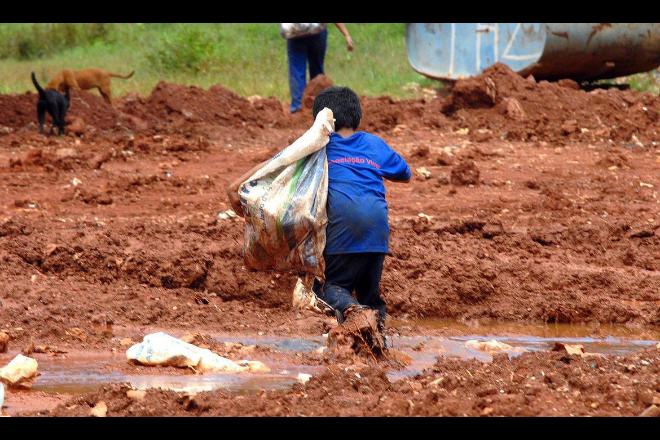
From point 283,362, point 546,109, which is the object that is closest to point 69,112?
point 546,109

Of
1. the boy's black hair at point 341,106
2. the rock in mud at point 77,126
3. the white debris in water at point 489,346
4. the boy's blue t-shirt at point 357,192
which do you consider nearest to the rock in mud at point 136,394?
the boy's blue t-shirt at point 357,192

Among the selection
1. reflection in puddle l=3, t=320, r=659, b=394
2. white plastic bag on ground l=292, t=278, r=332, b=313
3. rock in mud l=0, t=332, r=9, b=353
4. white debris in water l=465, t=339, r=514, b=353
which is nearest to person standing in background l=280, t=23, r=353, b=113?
white plastic bag on ground l=292, t=278, r=332, b=313

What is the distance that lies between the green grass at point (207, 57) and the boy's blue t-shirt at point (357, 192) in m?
11.7

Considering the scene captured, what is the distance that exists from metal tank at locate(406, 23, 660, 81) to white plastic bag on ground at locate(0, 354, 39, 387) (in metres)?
12.4

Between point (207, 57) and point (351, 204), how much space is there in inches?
617

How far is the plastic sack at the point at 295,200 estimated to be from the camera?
5.59 metres

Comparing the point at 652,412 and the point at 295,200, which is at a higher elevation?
the point at 295,200

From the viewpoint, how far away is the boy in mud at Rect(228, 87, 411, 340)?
5.68 metres

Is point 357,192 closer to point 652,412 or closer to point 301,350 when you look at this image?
point 301,350

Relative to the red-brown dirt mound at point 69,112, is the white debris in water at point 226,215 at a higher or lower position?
higher

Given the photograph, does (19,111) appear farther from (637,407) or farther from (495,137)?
(637,407)

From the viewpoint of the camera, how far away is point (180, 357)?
539cm

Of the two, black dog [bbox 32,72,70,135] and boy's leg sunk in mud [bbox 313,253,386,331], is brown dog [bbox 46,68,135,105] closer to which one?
black dog [bbox 32,72,70,135]

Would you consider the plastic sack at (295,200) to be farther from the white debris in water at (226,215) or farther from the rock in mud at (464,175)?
the rock in mud at (464,175)
